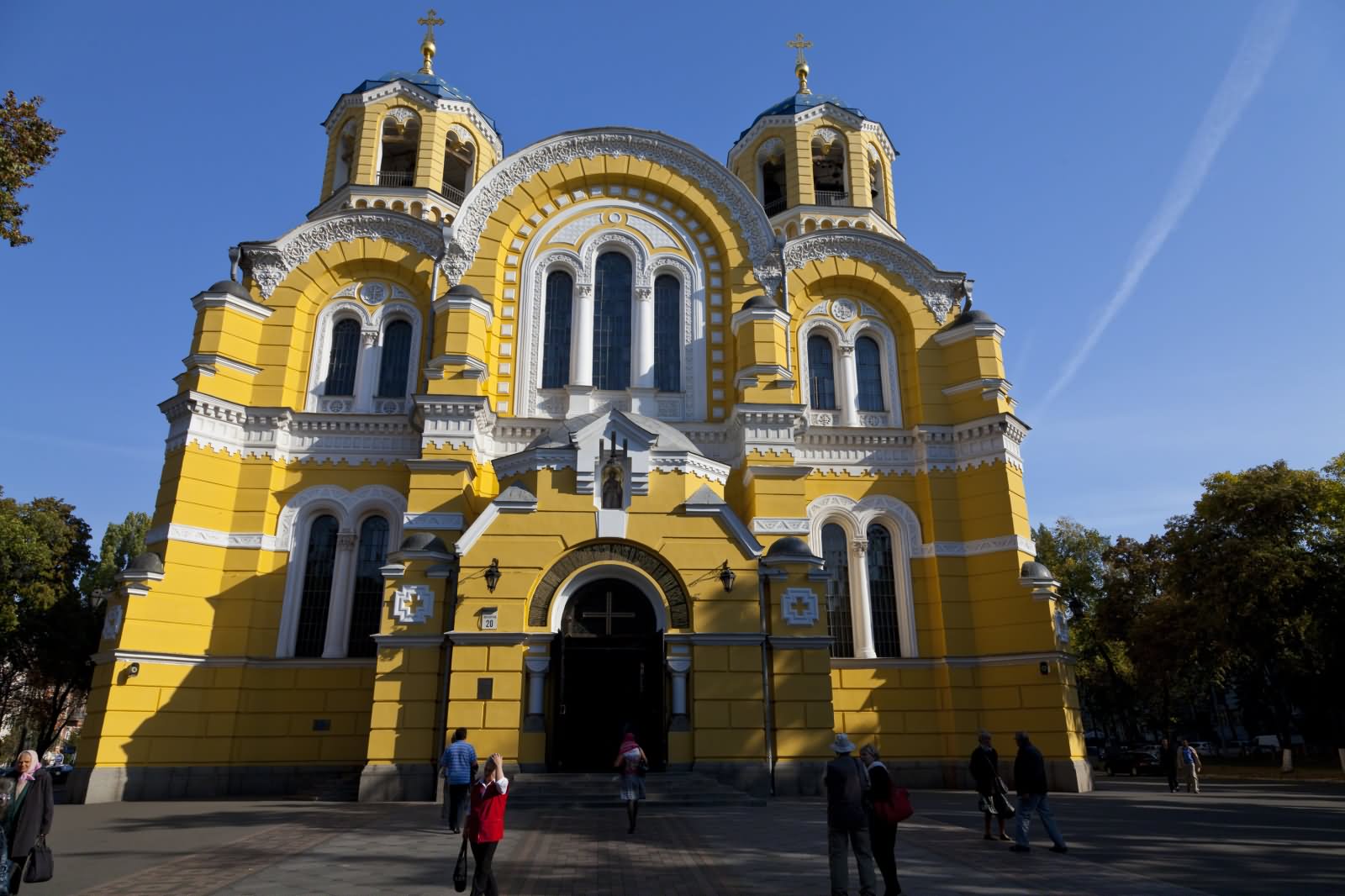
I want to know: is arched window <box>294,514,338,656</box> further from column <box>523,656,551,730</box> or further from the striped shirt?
the striped shirt

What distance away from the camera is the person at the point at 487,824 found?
8.30 m

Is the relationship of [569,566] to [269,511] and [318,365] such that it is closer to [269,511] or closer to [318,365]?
[269,511]

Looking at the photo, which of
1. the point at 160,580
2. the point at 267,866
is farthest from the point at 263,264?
the point at 267,866

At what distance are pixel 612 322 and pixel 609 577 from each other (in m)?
8.78

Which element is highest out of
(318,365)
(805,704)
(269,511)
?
(318,365)

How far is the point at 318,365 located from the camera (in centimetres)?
2473

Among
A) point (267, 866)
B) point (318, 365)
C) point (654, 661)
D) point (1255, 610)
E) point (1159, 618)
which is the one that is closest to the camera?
point (267, 866)

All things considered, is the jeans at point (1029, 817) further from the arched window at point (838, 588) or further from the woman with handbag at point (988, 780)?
the arched window at point (838, 588)

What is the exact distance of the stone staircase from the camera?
16.5 m

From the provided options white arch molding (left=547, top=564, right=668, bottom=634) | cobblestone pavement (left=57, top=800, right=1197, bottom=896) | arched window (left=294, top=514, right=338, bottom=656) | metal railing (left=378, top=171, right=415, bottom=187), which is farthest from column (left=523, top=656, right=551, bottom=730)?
metal railing (left=378, top=171, right=415, bottom=187)

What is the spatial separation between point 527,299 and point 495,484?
5439mm

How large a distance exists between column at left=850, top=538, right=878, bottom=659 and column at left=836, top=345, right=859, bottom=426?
3.68 meters

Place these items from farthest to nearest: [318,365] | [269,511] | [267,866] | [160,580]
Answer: [318,365] < [269,511] < [160,580] < [267,866]

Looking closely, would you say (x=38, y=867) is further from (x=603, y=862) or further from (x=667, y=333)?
(x=667, y=333)
